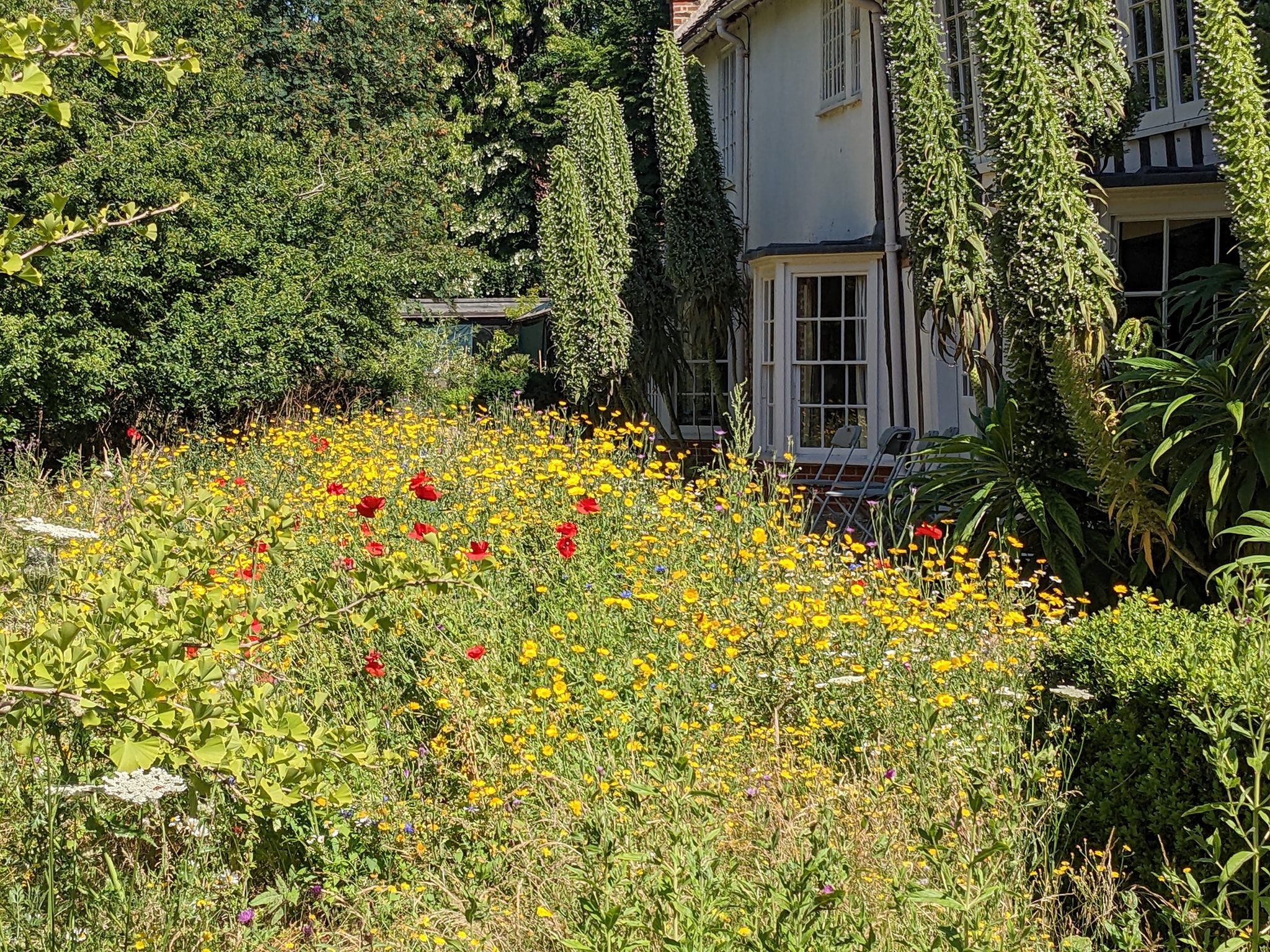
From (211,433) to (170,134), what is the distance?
3279 mm

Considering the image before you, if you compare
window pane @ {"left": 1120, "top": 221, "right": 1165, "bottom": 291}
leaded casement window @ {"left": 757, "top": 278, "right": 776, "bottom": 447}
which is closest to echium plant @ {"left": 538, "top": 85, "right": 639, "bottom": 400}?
leaded casement window @ {"left": 757, "top": 278, "right": 776, "bottom": 447}

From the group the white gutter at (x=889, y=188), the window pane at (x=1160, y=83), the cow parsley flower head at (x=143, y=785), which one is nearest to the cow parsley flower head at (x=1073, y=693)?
the cow parsley flower head at (x=143, y=785)

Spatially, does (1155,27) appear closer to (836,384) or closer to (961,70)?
(961,70)

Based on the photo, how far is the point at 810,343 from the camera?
13195mm

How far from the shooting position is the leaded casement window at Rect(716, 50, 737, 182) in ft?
53.5

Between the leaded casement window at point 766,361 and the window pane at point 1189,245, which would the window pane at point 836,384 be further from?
the window pane at point 1189,245

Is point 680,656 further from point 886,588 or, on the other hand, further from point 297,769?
point 297,769

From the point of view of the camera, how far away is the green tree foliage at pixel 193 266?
1177 cm

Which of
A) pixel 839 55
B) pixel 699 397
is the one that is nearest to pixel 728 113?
pixel 839 55

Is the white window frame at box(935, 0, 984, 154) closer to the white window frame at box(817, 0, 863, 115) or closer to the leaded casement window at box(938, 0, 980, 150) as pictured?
the leaded casement window at box(938, 0, 980, 150)

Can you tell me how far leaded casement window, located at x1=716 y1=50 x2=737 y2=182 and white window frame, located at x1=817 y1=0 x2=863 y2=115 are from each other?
2.62 metres

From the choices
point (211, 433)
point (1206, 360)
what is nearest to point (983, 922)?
point (1206, 360)

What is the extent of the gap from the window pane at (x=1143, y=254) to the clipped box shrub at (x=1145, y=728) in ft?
19.2

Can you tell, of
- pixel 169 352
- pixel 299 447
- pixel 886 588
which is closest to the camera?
pixel 886 588
